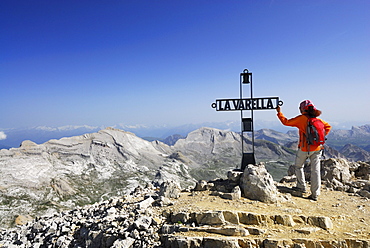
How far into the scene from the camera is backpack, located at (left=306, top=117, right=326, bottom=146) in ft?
36.5

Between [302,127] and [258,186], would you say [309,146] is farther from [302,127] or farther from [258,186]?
[258,186]

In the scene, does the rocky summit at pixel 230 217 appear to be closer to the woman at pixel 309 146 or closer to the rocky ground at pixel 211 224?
the rocky ground at pixel 211 224

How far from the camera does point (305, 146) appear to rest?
1161 centimetres

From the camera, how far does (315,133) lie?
11133 millimetres

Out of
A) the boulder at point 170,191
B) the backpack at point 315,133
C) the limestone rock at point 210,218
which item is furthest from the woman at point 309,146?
the boulder at point 170,191

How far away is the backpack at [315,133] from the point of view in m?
11.1

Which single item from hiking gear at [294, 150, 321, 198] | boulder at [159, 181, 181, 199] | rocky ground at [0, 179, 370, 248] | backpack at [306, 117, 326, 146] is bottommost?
rocky ground at [0, 179, 370, 248]

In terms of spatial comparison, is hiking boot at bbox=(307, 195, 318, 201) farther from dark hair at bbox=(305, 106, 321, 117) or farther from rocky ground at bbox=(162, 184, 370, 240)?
dark hair at bbox=(305, 106, 321, 117)

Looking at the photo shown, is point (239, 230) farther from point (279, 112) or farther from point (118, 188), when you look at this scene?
point (118, 188)

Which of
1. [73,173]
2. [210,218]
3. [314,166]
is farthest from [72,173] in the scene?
[314,166]

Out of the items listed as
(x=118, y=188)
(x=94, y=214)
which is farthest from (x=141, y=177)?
(x=94, y=214)

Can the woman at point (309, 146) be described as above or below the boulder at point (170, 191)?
above

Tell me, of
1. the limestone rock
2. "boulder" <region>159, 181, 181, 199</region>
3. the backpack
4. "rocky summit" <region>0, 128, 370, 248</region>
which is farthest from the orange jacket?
"boulder" <region>159, 181, 181, 199</region>

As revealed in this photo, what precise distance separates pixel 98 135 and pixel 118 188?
6822cm
